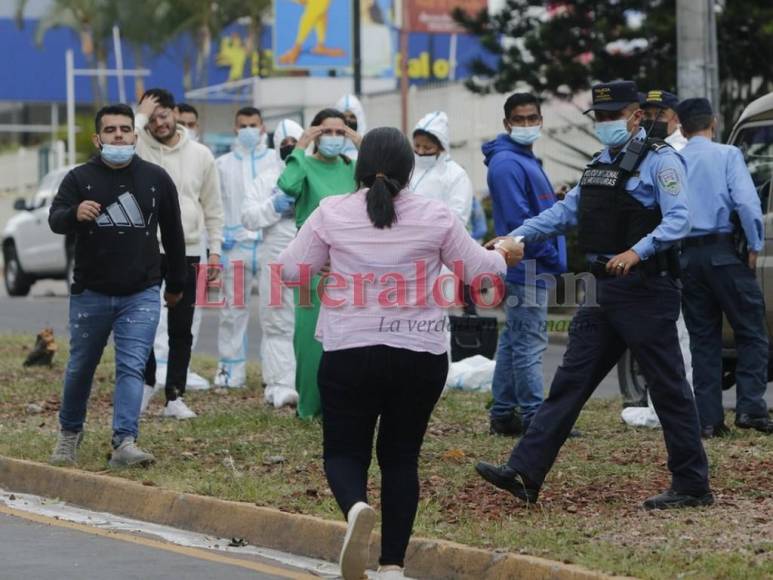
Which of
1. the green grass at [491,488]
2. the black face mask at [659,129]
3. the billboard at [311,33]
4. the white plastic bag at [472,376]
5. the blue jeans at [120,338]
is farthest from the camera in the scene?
the billboard at [311,33]

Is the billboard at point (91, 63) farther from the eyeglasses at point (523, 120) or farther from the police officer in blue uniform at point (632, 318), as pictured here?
the police officer in blue uniform at point (632, 318)

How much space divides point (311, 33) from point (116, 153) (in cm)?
2937

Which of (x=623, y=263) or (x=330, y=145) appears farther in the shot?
(x=330, y=145)

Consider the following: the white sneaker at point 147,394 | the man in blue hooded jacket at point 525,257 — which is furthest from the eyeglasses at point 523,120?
the white sneaker at point 147,394

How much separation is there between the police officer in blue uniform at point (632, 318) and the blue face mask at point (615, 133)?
8 cm

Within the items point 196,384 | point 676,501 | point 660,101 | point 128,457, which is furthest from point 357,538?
point 196,384

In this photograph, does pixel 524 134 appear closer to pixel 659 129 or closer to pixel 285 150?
pixel 659 129

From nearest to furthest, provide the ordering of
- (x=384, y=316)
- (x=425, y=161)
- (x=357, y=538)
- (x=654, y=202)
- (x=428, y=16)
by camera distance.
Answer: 1. (x=357, y=538)
2. (x=384, y=316)
3. (x=654, y=202)
4. (x=425, y=161)
5. (x=428, y=16)

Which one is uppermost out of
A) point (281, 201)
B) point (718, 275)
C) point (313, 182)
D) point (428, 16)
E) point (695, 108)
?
point (428, 16)

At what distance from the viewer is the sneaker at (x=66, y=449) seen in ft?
32.1

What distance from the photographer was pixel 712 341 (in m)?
10.7

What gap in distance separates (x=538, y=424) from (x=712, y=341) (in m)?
2.72

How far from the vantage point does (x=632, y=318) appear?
8195 mm

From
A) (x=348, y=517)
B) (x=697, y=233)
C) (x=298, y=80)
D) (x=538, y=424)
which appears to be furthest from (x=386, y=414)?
(x=298, y=80)
